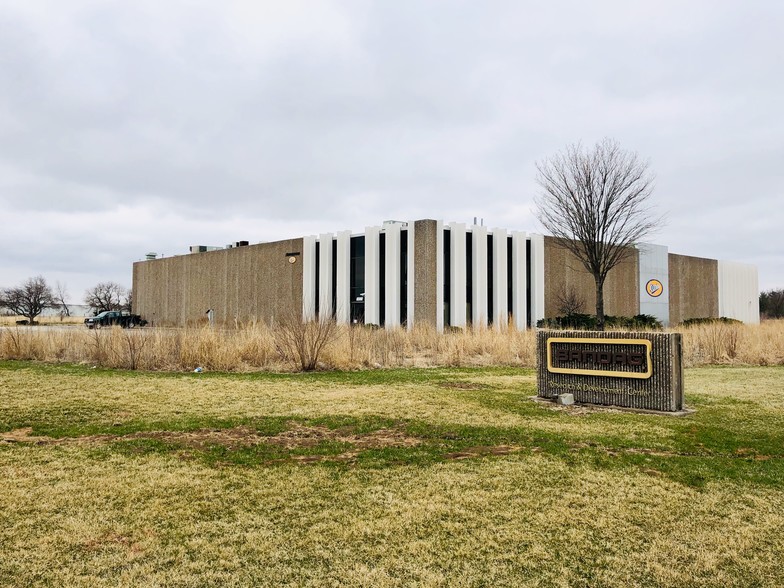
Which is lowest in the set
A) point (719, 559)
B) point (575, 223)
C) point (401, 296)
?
point (719, 559)

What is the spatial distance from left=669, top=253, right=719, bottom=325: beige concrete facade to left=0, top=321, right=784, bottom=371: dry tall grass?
25.4 meters

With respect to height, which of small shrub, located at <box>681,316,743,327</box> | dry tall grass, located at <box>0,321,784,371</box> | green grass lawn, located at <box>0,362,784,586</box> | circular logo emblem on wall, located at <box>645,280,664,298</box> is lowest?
green grass lawn, located at <box>0,362,784,586</box>

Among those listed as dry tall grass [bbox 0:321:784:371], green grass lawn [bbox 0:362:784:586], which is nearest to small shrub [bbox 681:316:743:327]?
dry tall grass [bbox 0:321:784:371]

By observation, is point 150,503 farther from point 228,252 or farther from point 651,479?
point 228,252

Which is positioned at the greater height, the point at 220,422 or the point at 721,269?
the point at 721,269

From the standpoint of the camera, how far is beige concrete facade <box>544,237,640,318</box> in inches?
1410

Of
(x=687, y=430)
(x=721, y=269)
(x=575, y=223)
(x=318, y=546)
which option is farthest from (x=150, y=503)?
(x=721, y=269)

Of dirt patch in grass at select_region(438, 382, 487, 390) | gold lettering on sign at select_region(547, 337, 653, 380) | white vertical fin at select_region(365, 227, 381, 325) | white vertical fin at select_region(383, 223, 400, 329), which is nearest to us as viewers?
gold lettering on sign at select_region(547, 337, 653, 380)

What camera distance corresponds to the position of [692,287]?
4525cm

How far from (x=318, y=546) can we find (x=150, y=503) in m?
1.64

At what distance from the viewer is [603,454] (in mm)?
6168

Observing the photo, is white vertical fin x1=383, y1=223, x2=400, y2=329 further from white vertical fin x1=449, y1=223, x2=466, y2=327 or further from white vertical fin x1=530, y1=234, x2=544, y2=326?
white vertical fin x1=530, y1=234, x2=544, y2=326

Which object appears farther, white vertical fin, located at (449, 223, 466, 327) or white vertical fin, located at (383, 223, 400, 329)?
white vertical fin, located at (383, 223, 400, 329)

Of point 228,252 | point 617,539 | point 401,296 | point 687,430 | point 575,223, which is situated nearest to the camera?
point 617,539
